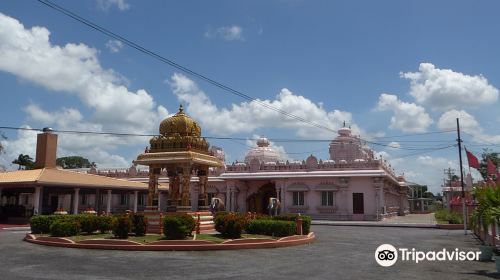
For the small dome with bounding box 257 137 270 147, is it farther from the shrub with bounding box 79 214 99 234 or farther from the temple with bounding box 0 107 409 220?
the shrub with bounding box 79 214 99 234

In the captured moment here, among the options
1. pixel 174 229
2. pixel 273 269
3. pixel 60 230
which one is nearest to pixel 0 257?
pixel 60 230

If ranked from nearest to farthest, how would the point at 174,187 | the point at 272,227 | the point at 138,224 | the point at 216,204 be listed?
1. the point at 138,224
2. the point at 272,227
3. the point at 174,187
4. the point at 216,204

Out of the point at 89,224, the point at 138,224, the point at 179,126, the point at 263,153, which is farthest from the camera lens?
the point at 263,153

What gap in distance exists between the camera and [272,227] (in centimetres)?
1914

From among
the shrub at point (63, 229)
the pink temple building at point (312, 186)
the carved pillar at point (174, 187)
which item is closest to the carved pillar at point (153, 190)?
the carved pillar at point (174, 187)

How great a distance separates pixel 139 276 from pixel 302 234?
1101 cm

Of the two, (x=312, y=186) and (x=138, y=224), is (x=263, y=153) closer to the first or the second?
(x=312, y=186)

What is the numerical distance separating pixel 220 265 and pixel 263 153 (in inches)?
1448

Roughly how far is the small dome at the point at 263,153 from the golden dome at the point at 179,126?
82.1 feet

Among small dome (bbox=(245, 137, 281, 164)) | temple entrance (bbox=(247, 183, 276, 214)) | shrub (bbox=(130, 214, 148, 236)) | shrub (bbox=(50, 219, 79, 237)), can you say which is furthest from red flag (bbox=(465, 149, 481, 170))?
small dome (bbox=(245, 137, 281, 164))

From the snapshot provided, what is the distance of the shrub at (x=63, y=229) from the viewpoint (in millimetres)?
18344

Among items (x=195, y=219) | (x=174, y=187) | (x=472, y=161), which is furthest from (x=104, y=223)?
(x=472, y=161)

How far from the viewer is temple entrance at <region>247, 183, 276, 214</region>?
1763 inches

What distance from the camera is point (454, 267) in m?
12.8
